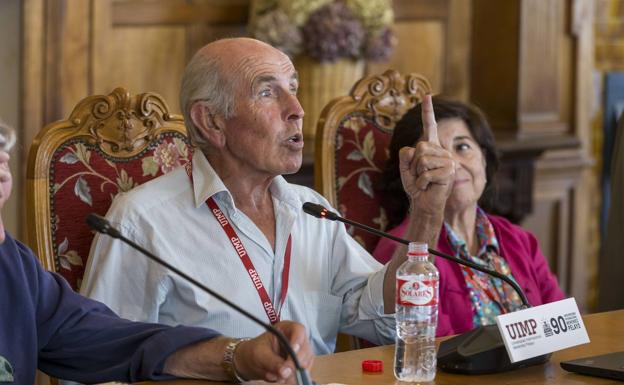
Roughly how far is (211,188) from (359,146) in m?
0.67

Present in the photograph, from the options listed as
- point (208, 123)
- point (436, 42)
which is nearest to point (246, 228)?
point (208, 123)

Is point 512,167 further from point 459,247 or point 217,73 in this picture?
point 217,73

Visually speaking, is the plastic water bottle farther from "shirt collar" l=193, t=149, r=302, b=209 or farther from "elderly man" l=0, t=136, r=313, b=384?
"shirt collar" l=193, t=149, r=302, b=209

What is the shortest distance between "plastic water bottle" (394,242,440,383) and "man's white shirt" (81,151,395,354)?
34 cm

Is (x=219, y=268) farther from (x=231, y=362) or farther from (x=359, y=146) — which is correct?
(x=359, y=146)

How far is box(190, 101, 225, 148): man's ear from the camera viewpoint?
7.41 feet

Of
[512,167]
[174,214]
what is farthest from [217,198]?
[512,167]

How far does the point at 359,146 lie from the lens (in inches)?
108

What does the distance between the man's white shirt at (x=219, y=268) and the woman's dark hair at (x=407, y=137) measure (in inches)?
15.0

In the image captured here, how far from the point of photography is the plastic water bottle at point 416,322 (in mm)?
1829

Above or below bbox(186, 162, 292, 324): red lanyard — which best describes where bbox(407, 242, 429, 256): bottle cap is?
above

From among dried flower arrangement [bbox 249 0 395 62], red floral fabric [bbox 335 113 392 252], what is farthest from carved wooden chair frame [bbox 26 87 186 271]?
dried flower arrangement [bbox 249 0 395 62]

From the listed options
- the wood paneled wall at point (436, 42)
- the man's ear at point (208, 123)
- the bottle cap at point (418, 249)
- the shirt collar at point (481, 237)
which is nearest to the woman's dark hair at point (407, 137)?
the shirt collar at point (481, 237)

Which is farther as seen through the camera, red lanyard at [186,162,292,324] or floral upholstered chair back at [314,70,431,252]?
floral upholstered chair back at [314,70,431,252]
